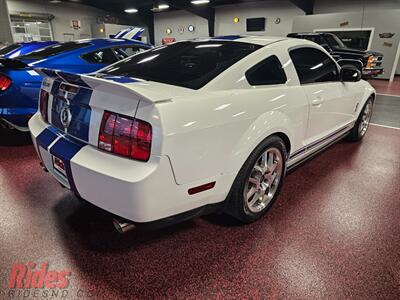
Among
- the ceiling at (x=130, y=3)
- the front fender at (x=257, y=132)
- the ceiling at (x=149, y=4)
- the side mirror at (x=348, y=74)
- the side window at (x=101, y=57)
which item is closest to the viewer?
the front fender at (x=257, y=132)

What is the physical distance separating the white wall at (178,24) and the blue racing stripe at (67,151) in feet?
56.2

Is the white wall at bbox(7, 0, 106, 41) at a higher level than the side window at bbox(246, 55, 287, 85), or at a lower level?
higher

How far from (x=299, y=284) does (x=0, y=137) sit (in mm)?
4021

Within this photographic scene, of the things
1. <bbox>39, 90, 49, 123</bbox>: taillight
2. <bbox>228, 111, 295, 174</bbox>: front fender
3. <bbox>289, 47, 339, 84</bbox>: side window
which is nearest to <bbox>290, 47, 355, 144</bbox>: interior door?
<bbox>289, 47, 339, 84</bbox>: side window

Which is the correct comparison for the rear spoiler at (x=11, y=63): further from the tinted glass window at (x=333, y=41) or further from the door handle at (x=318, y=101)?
the tinted glass window at (x=333, y=41)

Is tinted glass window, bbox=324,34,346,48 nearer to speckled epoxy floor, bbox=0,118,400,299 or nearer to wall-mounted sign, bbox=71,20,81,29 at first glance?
speckled epoxy floor, bbox=0,118,400,299

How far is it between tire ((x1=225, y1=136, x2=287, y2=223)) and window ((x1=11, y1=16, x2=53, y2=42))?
56.4 ft

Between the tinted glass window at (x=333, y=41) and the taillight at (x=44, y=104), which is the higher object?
the tinted glass window at (x=333, y=41)

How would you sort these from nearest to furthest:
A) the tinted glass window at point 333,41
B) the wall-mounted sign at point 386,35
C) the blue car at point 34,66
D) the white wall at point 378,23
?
the blue car at point 34,66
the tinted glass window at point 333,41
the white wall at point 378,23
the wall-mounted sign at point 386,35

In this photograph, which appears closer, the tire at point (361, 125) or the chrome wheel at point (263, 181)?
the chrome wheel at point (263, 181)

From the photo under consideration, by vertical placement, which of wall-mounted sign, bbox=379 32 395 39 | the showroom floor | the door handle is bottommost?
the showroom floor

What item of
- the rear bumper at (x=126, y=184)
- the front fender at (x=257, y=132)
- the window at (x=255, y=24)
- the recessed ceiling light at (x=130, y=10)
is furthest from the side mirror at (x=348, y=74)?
the recessed ceiling light at (x=130, y=10)

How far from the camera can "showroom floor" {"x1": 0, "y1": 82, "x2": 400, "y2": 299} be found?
1409 mm

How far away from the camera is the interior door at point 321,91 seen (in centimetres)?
214
